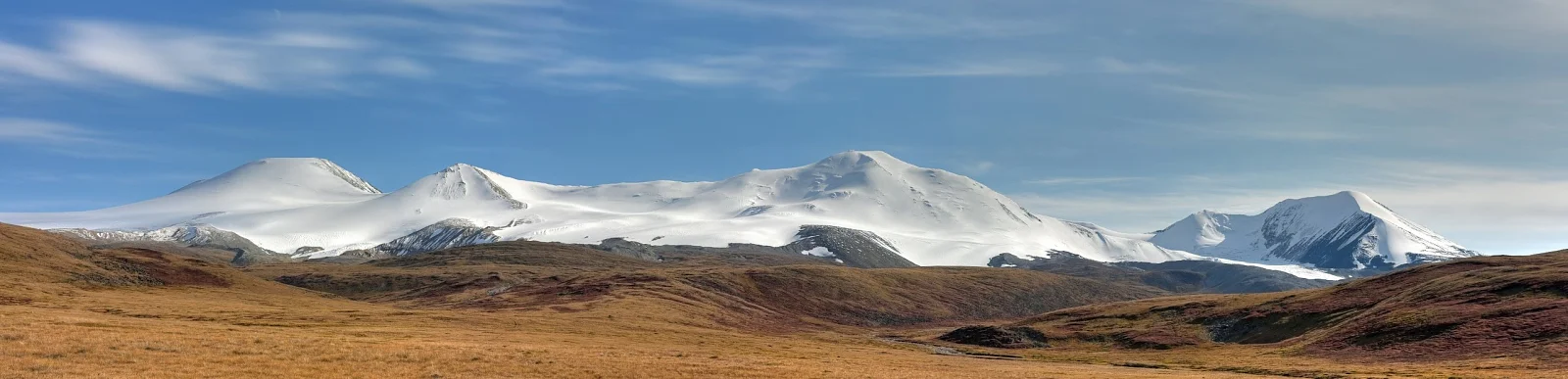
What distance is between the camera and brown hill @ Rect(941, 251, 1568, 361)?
9544 cm

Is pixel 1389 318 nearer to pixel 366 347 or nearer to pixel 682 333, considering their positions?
pixel 682 333

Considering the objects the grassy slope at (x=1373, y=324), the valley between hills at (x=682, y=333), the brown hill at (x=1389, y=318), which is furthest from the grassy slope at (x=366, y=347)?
the brown hill at (x=1389, y=318)

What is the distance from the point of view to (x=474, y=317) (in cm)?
11431

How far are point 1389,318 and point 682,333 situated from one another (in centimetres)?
7190

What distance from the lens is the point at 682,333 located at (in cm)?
11194

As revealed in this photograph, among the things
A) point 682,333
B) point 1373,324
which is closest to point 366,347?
point 682,333

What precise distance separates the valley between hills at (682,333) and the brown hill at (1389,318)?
372 mm

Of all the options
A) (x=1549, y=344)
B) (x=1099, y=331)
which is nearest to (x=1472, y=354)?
(x=1549, y=344)

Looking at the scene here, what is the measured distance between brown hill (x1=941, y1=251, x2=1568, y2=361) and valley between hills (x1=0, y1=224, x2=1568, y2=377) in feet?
1.22

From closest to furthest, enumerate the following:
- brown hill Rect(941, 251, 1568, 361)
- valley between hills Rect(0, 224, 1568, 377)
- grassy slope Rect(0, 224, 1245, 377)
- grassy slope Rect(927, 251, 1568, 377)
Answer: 1. grassy slope Rect(0, 224, 1245, 377)
2. valley between hills Rect(0, 224, 1568, 377)
3. grassy slope Rect(927, 251, 1568, 377)
4. brown hill Rect(941, 251, 1568, 361)

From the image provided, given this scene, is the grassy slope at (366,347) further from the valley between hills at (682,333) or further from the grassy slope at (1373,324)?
the grassy slope at (1373,324)

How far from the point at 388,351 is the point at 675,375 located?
16.2 meters

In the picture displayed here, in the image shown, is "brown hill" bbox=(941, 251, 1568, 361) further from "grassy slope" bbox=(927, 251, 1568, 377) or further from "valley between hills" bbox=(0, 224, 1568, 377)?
"valley between hills" bbox=(0, 224, 1568, 377)

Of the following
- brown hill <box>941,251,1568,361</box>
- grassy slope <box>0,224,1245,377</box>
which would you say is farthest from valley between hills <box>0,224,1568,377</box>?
brown hill <box>941,251,1568,361</box>
